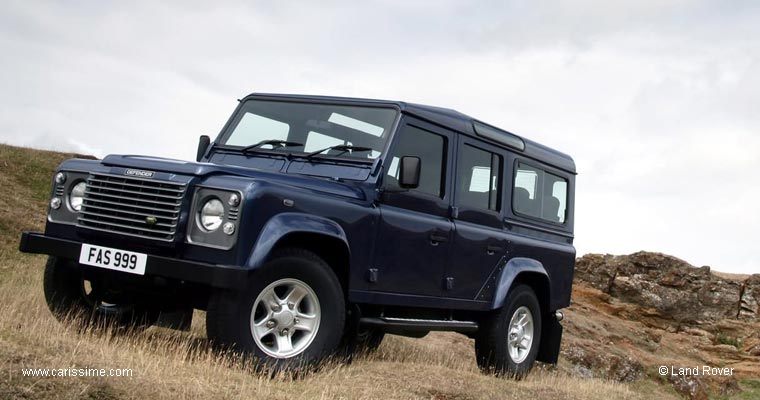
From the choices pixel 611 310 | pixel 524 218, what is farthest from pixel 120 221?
pixel 611 310

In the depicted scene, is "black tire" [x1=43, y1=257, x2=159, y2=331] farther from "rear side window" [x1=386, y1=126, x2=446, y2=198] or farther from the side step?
"rear side window" [x1=386, y1=126, x2=446, y2=198]

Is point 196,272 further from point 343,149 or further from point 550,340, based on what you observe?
point 550,340

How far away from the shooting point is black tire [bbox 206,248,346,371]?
552 cm

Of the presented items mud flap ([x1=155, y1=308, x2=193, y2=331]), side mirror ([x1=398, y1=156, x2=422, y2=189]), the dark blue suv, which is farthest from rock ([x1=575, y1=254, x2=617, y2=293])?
mud flap ([x1=155, y1=308, x2=193, y2=331])

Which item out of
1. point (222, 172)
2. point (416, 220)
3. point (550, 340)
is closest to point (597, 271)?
point (550, 340)

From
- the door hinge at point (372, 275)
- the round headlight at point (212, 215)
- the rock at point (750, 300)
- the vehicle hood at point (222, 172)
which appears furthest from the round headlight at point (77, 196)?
the rock at point (750, 300)

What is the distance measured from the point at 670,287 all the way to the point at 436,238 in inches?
648

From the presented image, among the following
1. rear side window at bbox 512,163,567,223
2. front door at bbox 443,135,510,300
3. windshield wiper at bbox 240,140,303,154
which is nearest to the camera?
windshield wiper at bbox 240,140,303,154

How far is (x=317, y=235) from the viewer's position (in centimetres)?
601

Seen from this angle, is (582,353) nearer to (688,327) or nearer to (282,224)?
(282,224)

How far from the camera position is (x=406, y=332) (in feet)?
24.9

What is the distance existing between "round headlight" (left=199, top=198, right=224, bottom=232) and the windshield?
151 cm

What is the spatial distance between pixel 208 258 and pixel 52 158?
19.1 m

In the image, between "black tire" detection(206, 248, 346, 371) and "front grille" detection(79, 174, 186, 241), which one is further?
"front grille" detection(79, 174, 186, 241)
